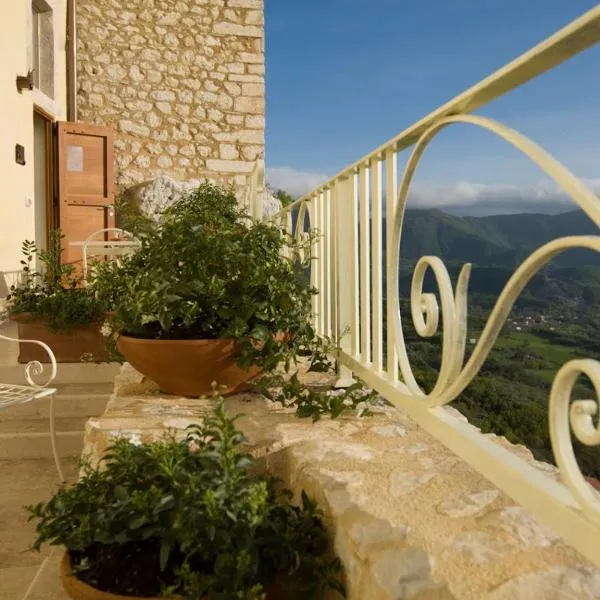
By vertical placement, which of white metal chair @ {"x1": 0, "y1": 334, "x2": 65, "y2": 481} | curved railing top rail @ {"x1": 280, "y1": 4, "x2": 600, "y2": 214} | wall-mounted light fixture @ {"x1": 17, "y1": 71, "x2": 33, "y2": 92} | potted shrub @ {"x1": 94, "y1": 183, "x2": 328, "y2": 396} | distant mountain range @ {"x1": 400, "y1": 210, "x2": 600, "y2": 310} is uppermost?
wall-mounted light fixture @ {"x1": 17, "y1": 71, "x2": 33, "y2": 92}

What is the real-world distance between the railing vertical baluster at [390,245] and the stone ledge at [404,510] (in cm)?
18

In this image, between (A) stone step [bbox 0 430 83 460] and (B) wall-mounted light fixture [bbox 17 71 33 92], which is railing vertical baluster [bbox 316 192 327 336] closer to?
(A) stone step [bbox 0 430 83 460]

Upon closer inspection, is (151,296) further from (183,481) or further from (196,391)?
(183,481)

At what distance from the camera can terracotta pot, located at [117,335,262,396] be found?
1877 millimetres

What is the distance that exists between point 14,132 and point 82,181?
1.64 meters

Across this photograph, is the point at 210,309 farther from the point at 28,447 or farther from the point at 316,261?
the point at 28,447

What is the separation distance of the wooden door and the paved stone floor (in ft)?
15.2

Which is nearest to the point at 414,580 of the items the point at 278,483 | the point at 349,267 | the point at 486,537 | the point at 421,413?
the point at 486,537

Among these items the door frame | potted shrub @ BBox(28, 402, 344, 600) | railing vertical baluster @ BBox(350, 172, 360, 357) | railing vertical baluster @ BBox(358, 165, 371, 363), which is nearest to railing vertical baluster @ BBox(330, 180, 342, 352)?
railing vertical baluster @ BBox(350, 172, 360, 357)

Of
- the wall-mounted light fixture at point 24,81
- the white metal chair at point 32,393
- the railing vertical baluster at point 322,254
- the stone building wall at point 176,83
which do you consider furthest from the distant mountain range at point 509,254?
the stone building wall at point 176,83

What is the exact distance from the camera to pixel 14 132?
5.65m

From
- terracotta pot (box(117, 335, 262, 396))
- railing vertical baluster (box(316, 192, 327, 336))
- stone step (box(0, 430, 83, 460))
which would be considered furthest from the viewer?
stone step (box(0, 430, 83, 460))

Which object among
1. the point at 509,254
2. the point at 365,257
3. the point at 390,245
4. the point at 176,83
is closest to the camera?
the point at 509,254

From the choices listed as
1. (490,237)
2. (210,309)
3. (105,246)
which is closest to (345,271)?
(210,309)
